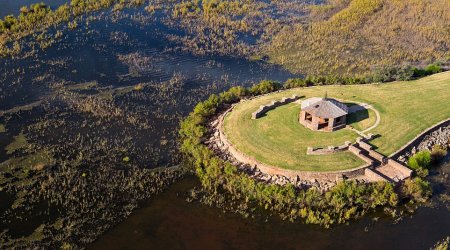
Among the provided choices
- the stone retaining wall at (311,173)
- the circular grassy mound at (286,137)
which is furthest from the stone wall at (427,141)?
the stone retaining wall at (311,173)

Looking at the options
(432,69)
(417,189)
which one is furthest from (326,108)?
(432,69)

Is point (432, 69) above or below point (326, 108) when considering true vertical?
below

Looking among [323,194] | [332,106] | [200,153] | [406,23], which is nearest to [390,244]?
[323,194]

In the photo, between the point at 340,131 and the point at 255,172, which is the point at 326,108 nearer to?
the point at 340,131

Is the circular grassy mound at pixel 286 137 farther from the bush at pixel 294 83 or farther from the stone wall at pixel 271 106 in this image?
the bush at pixel 294 83

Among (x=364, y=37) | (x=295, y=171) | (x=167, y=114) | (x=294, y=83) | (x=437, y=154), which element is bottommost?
(x=437, y=154)

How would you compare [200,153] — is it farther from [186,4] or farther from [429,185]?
[186,4]

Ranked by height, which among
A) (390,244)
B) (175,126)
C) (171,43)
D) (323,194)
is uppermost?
(171,43)
